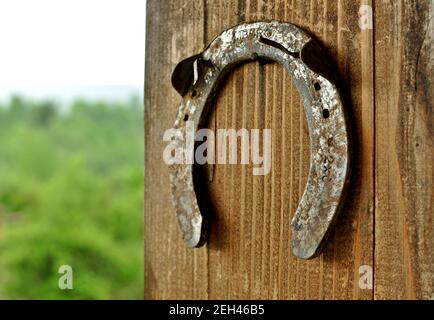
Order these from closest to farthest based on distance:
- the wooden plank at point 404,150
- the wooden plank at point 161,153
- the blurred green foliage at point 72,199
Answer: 1. the wooden plank at point 404,150
2. the wooden plank at point 161,153
3. the blurred green foliage at point 72,199

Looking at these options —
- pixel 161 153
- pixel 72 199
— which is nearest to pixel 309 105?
pixel 161 153

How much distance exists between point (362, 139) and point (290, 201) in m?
0.14

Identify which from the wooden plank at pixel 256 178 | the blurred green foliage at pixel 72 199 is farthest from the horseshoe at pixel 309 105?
the blurred green foliage at pixel 72 199

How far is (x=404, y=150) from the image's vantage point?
708mm

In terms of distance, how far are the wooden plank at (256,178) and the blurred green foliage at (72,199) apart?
229 centimetres

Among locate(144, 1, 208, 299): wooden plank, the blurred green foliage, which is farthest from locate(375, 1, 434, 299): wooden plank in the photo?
the blurred green foliage

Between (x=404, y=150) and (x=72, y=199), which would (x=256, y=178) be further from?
(x=72, y=199)

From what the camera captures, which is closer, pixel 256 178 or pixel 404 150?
pixel 404 150

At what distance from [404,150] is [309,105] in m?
0.14

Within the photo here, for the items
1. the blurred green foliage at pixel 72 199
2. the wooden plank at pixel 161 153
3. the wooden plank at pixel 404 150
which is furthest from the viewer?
the blurred green foliage at pixel 72 199

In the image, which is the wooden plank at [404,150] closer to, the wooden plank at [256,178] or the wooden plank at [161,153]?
the wooden plank at [256,178]

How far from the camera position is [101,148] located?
4234 mm

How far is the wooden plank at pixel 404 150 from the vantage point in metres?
0.69
